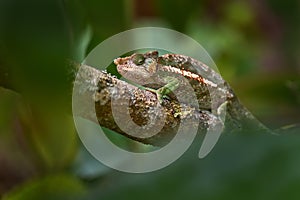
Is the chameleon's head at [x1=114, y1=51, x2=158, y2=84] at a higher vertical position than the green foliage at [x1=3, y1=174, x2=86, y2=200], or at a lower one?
higher

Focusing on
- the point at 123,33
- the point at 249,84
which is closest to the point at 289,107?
the point at 249,84

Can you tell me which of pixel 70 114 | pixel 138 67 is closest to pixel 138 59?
pixel 138 67

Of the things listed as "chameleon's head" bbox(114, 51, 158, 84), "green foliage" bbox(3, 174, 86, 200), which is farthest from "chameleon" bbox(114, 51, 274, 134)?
"green foliage" bbox(3, 174, 86, 200)

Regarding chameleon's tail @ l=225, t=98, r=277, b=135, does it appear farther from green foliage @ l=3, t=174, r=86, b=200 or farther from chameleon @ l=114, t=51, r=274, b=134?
green foliage @ l=3, t=174, r=86, b=200

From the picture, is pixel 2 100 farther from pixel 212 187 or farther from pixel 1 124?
pixel 212 187

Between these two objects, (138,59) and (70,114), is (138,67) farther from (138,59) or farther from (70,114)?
(70,114)

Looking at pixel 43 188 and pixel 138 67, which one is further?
pixel 43 188
